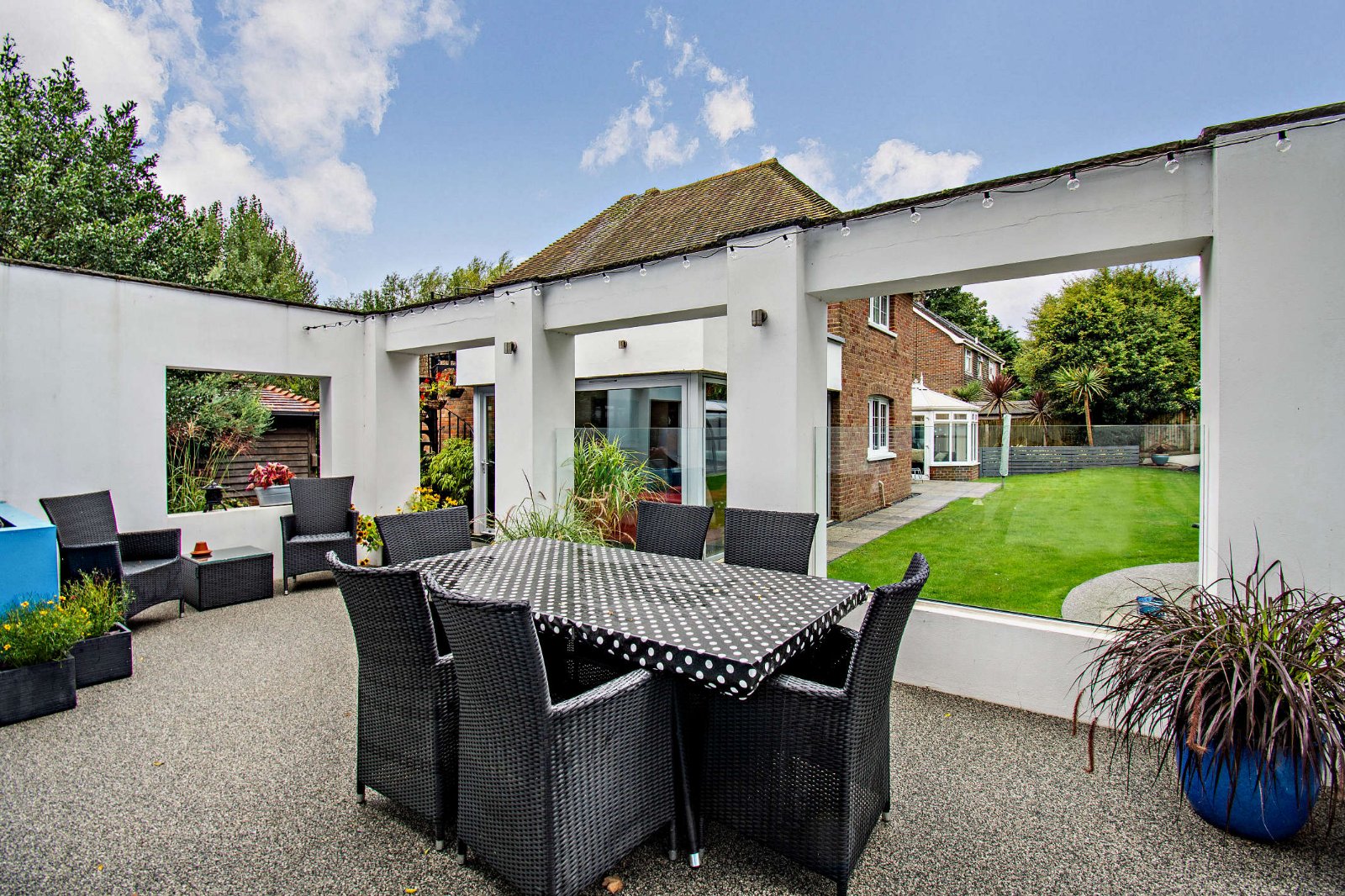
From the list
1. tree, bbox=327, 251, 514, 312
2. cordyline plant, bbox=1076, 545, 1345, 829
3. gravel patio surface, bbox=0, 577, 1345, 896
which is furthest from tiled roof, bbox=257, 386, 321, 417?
cordyline plant, bbox=1076, 545, 1345, 829

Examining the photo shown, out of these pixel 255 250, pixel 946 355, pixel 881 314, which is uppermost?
pixel 255 250

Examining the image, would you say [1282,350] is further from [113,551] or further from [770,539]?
[113,551]

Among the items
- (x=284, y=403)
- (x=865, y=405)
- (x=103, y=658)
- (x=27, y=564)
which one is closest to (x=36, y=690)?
(x=103, y=658)

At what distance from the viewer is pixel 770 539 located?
11.4 feet

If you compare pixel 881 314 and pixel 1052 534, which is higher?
pixel 881 314

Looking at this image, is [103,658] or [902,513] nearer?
[103,658]

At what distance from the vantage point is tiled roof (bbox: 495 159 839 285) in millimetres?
8422

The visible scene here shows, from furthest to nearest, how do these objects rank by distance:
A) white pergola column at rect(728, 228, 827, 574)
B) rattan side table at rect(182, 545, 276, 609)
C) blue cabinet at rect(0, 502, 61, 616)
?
rattan side table at rect(182, 545, 276, 609) → white pergola column at rect(728, 228, 827, 574) → blue cabinet at rect(0, 502, 61, 616)

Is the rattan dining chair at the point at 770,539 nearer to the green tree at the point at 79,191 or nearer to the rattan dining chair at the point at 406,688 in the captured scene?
the rattan dining chair at the point at 406,688

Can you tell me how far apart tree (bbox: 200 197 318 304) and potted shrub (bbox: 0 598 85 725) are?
47.9ft

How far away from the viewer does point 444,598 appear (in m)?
1.86

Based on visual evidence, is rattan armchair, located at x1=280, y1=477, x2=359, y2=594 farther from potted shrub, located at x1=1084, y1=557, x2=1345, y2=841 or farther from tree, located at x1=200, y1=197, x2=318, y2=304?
tree, located at x1=200, y1=197, x2=318, y2=304

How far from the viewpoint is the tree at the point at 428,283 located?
2086 cm

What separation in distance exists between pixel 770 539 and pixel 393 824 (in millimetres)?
2185
